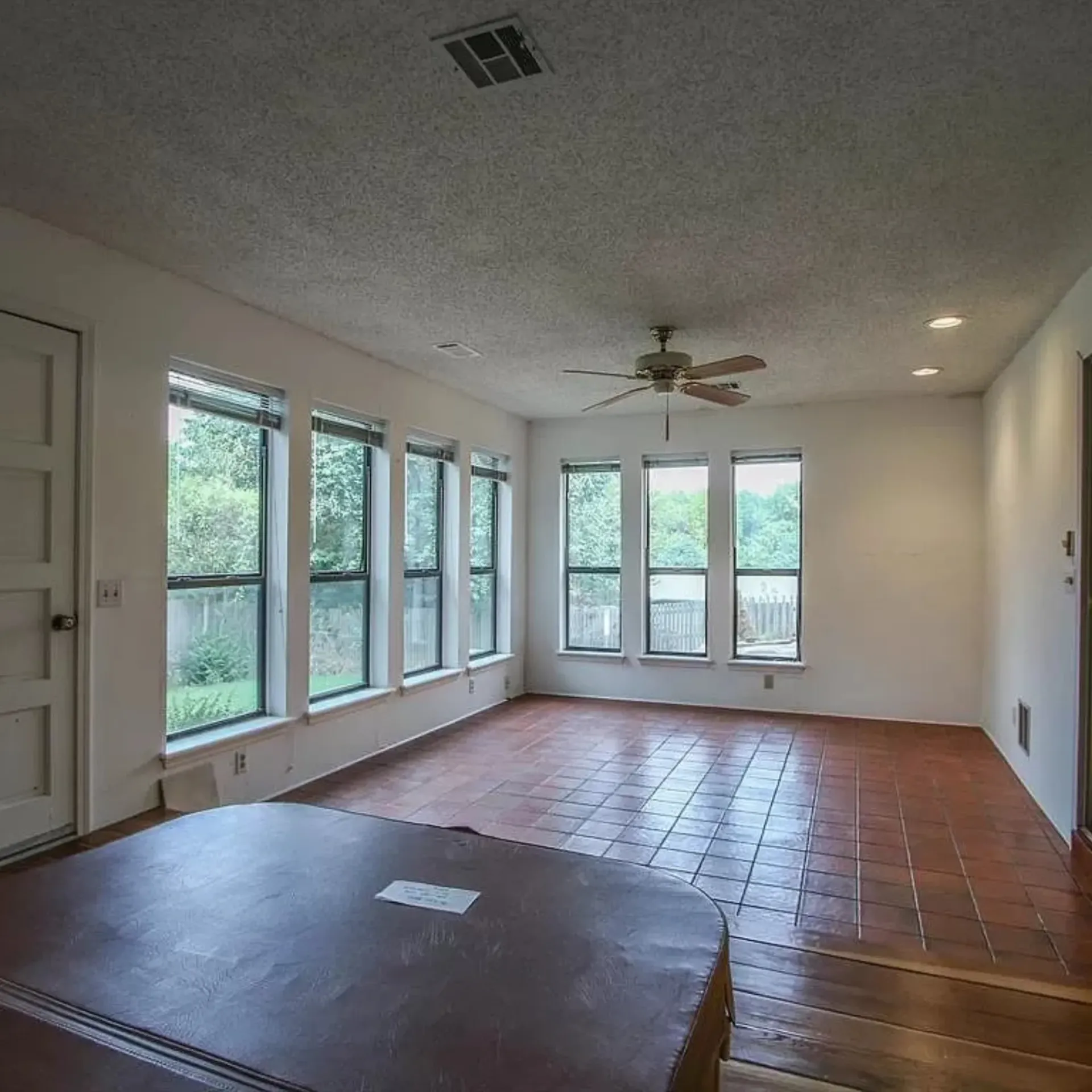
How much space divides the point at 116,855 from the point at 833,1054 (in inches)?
67.0

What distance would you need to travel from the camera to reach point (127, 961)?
3.54ft

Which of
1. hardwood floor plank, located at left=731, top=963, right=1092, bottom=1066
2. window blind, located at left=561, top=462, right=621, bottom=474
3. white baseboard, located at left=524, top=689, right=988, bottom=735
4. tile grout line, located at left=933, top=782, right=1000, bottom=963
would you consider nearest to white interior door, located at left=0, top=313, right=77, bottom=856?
hardwood floor plank, located at left=731, top=963, right=1092, bottom=1066

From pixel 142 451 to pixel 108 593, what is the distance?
0.63 meters

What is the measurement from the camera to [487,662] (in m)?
6.35

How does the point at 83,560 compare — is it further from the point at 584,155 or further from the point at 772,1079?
the point at 772,1079

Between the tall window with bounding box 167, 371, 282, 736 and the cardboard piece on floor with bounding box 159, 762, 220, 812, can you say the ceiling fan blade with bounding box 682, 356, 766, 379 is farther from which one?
the cardboard piece on floor with bounding box 159, 762, 220, 812

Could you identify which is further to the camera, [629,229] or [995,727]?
[995,727]

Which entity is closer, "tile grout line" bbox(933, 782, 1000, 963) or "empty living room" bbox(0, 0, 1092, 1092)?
"empty living room" bbox(0, 0, 1092, 1092)

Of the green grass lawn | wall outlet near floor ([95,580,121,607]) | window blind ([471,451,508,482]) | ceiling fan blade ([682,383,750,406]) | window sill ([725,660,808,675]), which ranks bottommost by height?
window sill ([725,660,808,675])

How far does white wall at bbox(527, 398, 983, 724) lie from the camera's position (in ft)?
19.2

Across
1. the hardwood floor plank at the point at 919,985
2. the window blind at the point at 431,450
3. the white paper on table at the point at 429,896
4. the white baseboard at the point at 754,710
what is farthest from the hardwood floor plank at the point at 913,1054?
the white baseboard at the point at 754,710

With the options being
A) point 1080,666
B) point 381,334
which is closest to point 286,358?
point 381,334

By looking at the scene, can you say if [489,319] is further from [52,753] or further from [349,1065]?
[349,1065]

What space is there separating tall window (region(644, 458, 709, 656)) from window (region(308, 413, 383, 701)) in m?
2.68
